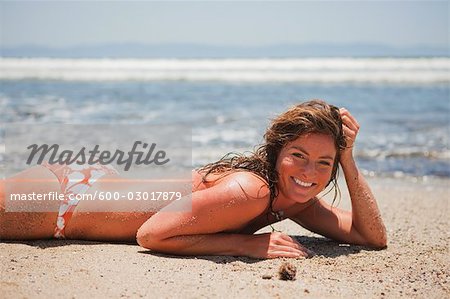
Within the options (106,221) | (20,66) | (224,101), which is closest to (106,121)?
(224,101)

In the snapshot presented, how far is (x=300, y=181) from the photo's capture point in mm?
3590

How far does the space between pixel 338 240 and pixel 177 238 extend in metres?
1.32

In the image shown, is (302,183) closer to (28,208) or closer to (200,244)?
(200,244)

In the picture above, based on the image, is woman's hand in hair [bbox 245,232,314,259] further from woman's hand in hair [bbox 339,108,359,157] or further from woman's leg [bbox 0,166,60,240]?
woman's leg [bbox 0,166,60,240]

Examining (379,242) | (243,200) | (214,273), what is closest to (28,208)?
(214,273)

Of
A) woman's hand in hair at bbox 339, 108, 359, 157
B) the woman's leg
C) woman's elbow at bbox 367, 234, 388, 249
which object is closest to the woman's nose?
woman's hand in hair at bbox 339, 108, 359, 157

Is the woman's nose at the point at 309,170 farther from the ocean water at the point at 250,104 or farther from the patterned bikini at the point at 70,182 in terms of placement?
the patterned bikini at the point at 70,182

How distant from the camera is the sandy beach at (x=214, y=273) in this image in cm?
305

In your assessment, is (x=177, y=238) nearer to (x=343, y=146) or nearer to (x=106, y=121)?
(x=343, y=146)

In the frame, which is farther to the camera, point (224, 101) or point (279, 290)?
point (224, 101)

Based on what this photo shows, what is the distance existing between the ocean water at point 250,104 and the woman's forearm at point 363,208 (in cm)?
70

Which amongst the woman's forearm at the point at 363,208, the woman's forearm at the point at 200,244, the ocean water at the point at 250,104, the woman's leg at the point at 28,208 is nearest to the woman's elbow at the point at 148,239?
the woman's forearm at the point at 200,244

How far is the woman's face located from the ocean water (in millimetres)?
601

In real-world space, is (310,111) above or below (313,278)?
above
